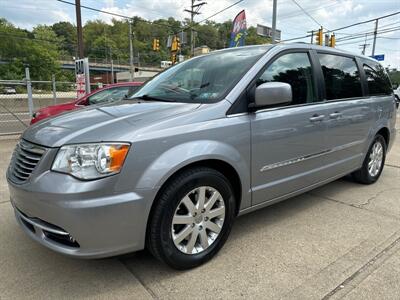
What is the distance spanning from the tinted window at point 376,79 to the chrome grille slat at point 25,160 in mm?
3949

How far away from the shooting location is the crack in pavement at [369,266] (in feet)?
7.62

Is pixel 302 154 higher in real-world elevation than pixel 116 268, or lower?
higher

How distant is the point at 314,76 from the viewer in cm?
343

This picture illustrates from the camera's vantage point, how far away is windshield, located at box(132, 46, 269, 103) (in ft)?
9.23

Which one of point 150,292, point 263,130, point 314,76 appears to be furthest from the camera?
point 314,76

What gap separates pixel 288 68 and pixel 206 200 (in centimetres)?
155

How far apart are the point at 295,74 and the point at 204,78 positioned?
0.90 metres

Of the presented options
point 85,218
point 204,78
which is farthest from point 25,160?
point 204,78

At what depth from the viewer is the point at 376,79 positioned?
4.56 metres

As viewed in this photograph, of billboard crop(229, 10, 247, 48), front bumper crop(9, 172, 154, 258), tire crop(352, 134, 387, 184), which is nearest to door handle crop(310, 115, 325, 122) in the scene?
tire crop(352, 134, 387, 184)

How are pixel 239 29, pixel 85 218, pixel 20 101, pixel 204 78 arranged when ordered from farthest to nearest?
pixel 239 29 → pixel 20 101 → pixel 204 78 → pixel 85 218

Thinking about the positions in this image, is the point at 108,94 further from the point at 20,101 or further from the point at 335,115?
the point at 20,101

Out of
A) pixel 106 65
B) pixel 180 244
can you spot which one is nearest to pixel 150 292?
pixel 180 244

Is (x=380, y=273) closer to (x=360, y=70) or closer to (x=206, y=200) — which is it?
(x=206, y=200)
